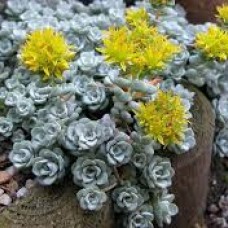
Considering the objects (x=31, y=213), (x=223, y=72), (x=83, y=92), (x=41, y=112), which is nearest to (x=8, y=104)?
(x=41, y=112)

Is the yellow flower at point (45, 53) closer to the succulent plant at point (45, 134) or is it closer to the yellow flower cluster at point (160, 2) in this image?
the succulent plant at point (45, 134)

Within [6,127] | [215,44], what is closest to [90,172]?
[6,127]

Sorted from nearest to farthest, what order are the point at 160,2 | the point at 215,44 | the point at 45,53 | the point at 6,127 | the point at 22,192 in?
the point at 45,53 < the point at 22,192 < the point at 6,127 < the point at 215,44 < the point at 160,2

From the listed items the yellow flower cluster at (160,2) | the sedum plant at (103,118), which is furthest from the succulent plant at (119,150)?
the yellow flower cluster at (160,2)

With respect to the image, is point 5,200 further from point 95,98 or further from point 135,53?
point 135,53

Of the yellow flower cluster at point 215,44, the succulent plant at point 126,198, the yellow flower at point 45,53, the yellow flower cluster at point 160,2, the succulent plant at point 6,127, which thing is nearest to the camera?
the yellow flower at point 45,53

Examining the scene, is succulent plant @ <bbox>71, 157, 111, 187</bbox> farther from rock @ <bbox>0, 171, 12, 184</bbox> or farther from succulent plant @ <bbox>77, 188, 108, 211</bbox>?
rock @ <bbox>0, 171, 12, 184</bbox>

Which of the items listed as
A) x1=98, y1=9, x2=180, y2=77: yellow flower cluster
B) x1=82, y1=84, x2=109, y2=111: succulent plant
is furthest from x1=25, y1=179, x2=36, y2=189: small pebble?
x1=98, y1=9, x2=180, y2=77: yellow flower cluster

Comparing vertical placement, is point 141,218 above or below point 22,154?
below
